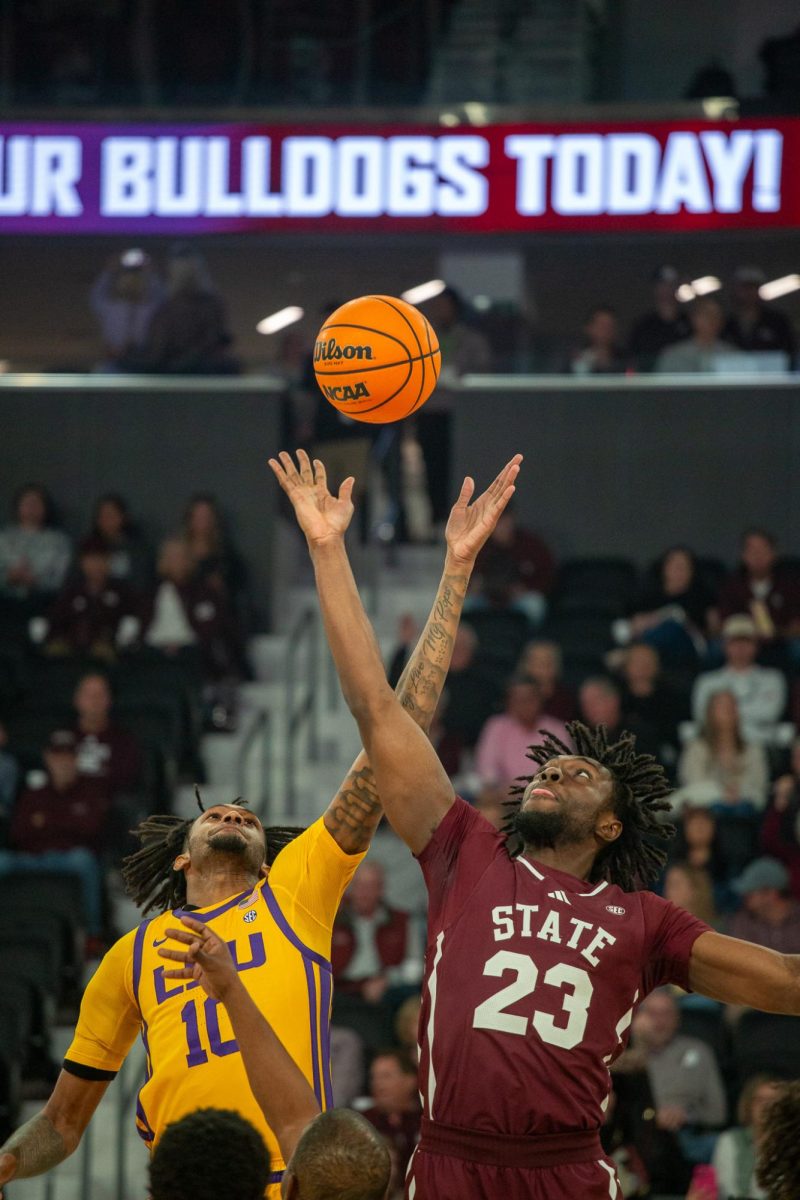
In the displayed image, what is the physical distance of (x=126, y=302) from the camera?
51.9ft

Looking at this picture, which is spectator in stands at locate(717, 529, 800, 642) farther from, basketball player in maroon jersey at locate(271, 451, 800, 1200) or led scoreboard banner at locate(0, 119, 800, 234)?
basketball player in maroon jersey at locate(271, 451, 800, 1200)

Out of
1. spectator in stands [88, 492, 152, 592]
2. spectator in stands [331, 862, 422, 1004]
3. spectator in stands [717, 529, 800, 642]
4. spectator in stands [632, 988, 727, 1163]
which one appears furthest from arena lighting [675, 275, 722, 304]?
spectator in stands [632, 988, 727, 1163]

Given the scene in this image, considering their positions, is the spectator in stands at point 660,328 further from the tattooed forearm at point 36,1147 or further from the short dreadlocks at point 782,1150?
the short dreadlocks at point 782,1150

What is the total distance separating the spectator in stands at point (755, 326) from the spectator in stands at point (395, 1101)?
25.9 feet

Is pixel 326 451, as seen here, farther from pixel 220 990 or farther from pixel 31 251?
pixel 220 990

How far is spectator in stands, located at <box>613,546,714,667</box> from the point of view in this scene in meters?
13.3

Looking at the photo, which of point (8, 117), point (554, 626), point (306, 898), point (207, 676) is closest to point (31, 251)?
point (8, 117)

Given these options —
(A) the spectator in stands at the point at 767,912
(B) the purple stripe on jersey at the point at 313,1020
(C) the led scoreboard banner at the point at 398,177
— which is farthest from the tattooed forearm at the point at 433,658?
(C) the led scoreboard banner at the point at 398,177

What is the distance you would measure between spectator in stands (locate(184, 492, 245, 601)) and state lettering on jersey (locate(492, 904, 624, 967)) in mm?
9934

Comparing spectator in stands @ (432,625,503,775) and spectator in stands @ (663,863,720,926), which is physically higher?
spectator in stands @ (432,625,503,775)

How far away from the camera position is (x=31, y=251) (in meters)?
18.8

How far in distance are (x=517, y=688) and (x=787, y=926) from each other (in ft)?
7.87

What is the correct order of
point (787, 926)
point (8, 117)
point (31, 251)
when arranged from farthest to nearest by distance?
point (31, 251) → point (8, 117) → point (787, 926)

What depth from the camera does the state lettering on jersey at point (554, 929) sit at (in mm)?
4391
